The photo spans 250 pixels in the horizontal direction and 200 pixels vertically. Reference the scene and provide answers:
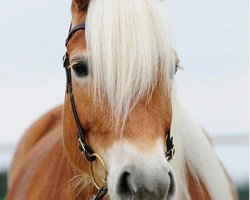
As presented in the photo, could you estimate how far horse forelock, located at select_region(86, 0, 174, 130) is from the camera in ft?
11.6

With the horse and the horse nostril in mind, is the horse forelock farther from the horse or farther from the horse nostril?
the horse nostril

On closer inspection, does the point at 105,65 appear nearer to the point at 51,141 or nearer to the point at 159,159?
the point at 159,159

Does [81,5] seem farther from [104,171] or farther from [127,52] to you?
[104,171]

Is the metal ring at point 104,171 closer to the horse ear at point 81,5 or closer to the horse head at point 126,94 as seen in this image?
the horse head at point 126,94

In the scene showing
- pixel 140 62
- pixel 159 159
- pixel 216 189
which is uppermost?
pixel 140 62

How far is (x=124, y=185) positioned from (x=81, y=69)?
2.21ft

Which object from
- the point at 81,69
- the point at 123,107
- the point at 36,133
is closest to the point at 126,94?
the point at 123,107

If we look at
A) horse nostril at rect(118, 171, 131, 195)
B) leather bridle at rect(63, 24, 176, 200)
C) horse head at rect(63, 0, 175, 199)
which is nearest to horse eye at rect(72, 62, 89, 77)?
horse head at rect(63, 0, 175, 199)

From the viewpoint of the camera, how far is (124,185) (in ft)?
11.0

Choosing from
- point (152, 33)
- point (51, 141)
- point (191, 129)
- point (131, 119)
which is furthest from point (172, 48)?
point (51, 141)

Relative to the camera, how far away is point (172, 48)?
3.72m

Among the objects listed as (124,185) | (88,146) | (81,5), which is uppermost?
(81,5)

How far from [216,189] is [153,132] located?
1100mm

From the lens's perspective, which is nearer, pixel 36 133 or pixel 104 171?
pixel 104 171
